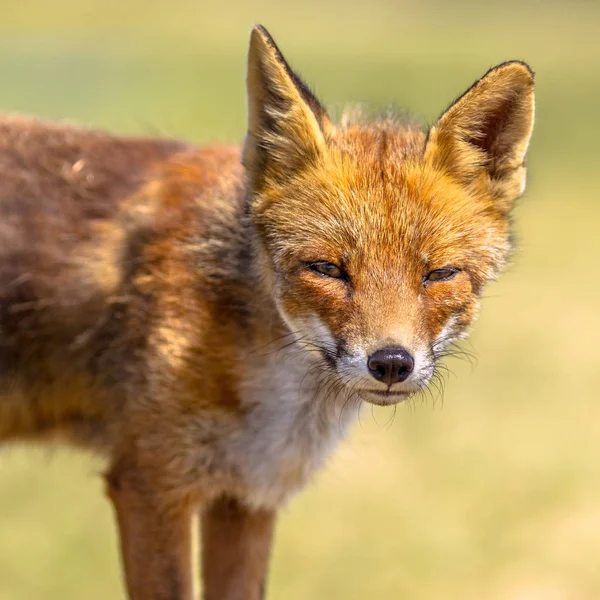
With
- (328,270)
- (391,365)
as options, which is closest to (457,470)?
(328,270)

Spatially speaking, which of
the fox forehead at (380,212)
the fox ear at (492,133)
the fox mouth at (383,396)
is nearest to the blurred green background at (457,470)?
the fox ear at (492,133)

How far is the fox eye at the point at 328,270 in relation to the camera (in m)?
5.07

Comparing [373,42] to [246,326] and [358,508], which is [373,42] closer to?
[358,508]

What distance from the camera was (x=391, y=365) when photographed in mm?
4723

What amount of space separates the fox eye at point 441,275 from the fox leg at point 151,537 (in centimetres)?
194

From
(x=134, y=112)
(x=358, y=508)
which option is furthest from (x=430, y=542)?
(x=134, y=112)

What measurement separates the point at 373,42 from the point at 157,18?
14.2 m

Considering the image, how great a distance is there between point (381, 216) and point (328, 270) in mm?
357

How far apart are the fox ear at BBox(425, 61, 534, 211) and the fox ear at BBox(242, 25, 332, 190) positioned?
1.94ft

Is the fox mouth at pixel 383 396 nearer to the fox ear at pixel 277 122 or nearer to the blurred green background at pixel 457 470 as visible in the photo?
the fox ear at pixel 277 122

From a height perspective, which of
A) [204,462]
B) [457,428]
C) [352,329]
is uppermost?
[352,329]

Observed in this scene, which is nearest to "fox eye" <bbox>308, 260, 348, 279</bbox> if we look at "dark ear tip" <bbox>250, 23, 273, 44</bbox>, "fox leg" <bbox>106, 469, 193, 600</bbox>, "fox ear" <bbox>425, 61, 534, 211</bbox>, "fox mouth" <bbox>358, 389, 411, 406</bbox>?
"fox mouth" <bbox>358, 389, 411, 406</bbox>

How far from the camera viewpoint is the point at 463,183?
17.7 ft

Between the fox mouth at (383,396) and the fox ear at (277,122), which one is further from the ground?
the fox ear at (277,122)
